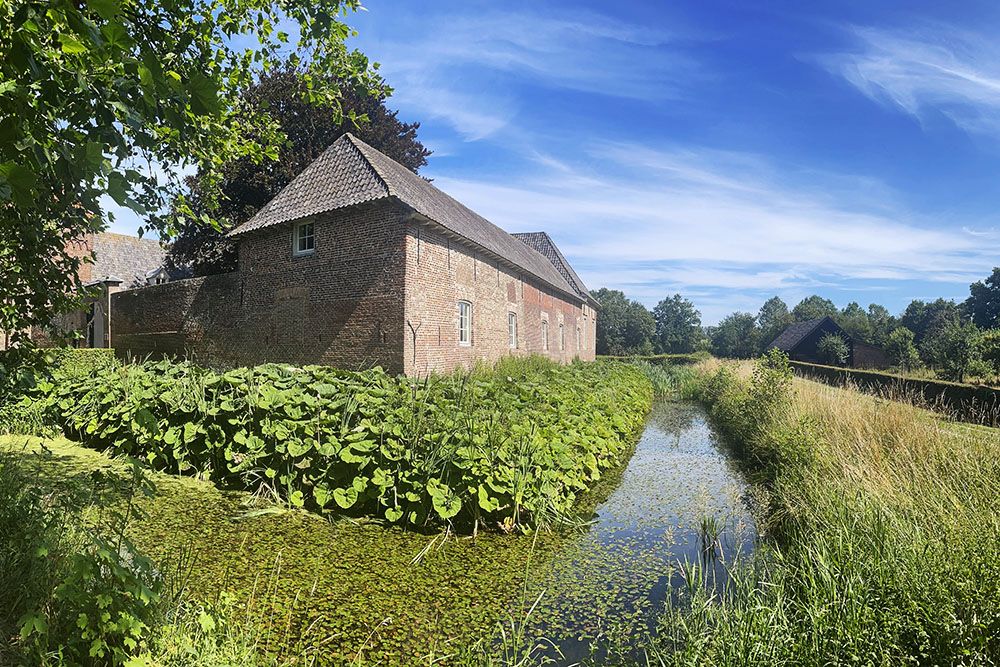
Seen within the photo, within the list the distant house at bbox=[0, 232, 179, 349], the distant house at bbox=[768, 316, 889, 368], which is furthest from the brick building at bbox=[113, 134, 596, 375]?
the distant house at bbox=[768, 316, 889, 368]

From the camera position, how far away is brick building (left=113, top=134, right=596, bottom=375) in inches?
465

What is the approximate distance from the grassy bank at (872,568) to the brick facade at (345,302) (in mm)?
8043

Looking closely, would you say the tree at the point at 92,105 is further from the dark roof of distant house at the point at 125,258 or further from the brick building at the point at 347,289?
the dark roof of distant house at the point at 125,258

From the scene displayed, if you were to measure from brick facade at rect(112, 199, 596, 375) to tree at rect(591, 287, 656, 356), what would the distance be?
164ft

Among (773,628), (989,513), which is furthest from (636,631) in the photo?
(989,513)

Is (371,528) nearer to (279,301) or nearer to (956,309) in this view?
(279,301)

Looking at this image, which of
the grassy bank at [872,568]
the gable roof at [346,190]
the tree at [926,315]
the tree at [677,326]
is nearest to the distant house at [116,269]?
the gable roof at [346,190]

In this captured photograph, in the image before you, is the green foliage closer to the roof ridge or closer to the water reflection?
the water reflection

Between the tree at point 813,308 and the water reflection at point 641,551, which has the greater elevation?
the tree at point 813,308

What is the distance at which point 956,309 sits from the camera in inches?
2378

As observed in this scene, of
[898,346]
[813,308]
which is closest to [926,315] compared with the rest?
[813,308]

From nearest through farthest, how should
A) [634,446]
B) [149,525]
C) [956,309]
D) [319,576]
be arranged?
[319,576]
[149,525]
[634,446]
[956,309]

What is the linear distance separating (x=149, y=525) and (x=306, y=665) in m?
2.86

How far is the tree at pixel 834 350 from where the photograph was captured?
132 ft
